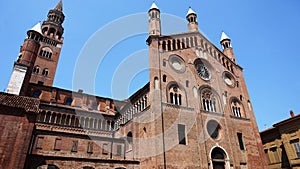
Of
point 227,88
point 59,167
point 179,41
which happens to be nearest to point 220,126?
point 227,88

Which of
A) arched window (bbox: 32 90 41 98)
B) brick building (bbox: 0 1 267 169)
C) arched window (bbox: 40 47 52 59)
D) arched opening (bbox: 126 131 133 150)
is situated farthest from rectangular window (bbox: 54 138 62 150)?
arched window (bbox: 40 47 52 59)

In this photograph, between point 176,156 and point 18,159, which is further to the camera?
point 176,156

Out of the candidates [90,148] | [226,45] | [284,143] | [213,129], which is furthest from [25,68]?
[284,143]

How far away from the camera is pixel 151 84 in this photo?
61.2 feet

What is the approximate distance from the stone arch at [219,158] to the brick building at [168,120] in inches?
3.4

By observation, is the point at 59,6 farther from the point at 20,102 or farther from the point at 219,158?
the point at 219,158

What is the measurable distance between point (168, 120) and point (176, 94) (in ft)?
10.8

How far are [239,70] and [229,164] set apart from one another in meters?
13.1

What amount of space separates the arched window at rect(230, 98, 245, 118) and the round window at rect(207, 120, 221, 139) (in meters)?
3.45

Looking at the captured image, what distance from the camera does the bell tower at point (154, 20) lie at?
22.0m

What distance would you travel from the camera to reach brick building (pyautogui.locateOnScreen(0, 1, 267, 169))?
16.4 metres

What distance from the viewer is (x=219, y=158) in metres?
18.7

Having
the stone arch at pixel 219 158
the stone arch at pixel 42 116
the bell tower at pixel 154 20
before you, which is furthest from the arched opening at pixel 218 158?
the stone arch at pixel 42 116

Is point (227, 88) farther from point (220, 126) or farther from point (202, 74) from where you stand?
point (220, 126)
